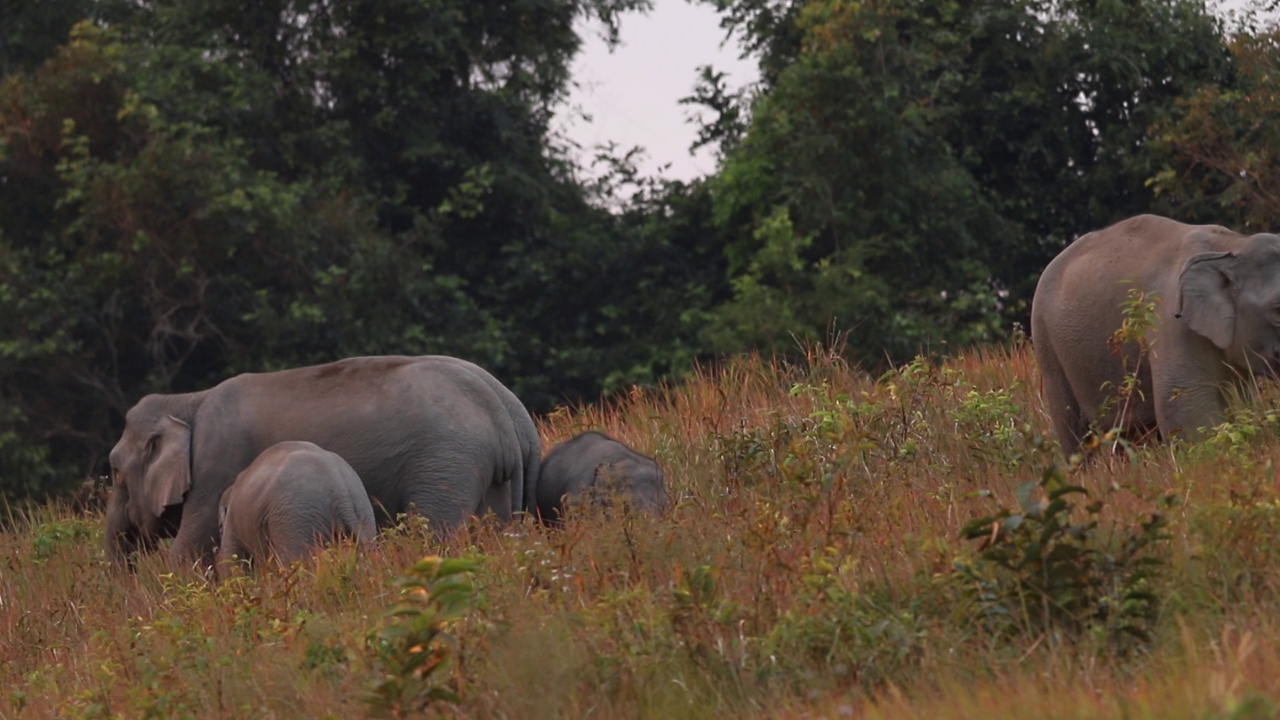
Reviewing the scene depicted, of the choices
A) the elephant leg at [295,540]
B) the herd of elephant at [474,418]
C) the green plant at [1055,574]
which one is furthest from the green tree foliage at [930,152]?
the green plant at [1055,574]

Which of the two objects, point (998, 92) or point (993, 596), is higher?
point (998, 92)

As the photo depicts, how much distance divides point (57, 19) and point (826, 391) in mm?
17361

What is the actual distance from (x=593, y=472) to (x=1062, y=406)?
2557 millimetres

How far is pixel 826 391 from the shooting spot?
10805 millimetres

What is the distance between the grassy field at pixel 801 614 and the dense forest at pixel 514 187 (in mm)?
12648

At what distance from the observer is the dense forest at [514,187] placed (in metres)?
21.6

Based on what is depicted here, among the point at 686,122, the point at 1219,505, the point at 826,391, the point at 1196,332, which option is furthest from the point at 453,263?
the point at 1219,505

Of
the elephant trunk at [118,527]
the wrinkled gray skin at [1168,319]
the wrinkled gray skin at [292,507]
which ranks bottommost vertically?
the elephant trunk at [118,527]

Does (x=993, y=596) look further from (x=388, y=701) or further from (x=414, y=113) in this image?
(x=414, y=113)

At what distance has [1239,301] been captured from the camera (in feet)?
26.9

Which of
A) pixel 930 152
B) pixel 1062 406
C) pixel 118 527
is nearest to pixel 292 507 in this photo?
pixel 118 527

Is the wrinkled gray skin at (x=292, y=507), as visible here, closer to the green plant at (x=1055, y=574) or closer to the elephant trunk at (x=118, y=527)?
the elephant trunk at (x=118, y=527)

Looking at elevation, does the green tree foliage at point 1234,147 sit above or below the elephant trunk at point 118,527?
above

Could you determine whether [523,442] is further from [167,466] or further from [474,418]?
[167,466]
